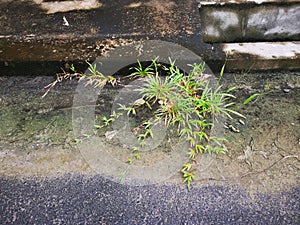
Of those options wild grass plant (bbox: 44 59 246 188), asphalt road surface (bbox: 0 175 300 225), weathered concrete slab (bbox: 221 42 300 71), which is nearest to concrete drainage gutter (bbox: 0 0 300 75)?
weathered concrete slab (bbox: 221 42 300 71)

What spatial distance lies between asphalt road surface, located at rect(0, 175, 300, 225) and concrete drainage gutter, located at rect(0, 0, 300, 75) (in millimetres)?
965

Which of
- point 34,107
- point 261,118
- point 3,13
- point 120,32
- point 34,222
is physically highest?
point 3,13

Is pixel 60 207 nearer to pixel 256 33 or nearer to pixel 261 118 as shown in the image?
pixel 261 118

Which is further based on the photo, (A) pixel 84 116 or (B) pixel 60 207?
(A) pixel 84 116

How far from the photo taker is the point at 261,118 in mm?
2033

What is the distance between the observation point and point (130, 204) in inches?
66.0

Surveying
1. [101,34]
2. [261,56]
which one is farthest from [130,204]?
[261,56]

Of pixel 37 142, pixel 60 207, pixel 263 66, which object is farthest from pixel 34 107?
pixel 263 66

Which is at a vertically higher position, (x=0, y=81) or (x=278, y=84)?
(x=0, y=81)

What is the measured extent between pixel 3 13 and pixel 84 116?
1.22 meters

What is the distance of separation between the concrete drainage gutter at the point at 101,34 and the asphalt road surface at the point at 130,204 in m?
0.96

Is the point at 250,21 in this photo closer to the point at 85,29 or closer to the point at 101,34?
the point at 101,34

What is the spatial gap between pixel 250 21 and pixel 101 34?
1.54 meters

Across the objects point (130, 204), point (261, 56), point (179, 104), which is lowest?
point (130, 204)
